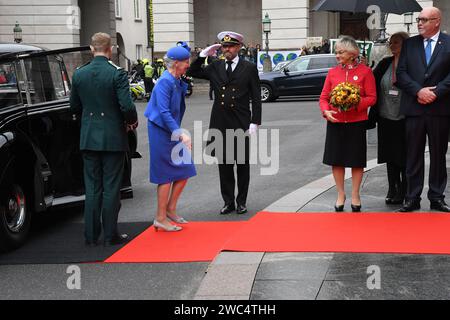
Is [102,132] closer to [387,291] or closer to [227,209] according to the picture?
[227,209]

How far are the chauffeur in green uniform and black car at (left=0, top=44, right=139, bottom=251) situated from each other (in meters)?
0.58

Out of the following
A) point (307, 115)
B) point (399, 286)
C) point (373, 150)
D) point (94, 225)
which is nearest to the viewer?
point (399, 286)

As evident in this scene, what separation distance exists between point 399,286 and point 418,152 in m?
2.84

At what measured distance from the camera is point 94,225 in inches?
284

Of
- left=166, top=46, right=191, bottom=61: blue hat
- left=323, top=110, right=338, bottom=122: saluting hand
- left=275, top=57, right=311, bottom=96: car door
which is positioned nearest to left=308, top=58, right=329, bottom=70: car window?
left=275, top=57, right=311, bottom=96: car door

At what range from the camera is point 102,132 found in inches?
278

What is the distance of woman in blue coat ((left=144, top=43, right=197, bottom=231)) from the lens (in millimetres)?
7395

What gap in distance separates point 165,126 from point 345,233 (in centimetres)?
193

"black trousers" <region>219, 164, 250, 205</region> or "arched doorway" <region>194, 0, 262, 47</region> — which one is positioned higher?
"arched doorway" <region>194, 0, 262, 47</region>

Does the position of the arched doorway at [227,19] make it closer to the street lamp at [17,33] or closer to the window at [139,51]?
the window at [139,51]

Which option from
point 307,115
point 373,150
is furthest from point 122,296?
point 307,115

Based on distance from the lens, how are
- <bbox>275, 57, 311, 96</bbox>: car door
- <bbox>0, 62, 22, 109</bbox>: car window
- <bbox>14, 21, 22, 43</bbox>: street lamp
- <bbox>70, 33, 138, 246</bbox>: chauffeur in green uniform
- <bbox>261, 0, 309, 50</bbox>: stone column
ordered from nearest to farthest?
<bbox>70, 33, 138, 246</bbox>: chauffeur in green uniform → <bbox>0, 62, 22, 109</bbox>: car window → <bbox>275, 57, 311, 96</bbox>: car door → <bbox>14, 21, 22, 43</bbox>: street lamp → <bbox>261, 0, 309, 50</bbox>: stone column

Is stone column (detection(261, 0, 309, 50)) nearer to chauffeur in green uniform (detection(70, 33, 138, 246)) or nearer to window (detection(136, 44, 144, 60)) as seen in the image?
window (detection(136, 44, 144, 60))
